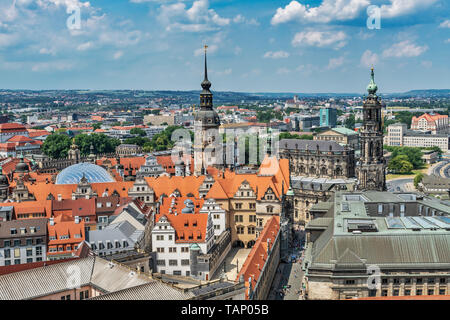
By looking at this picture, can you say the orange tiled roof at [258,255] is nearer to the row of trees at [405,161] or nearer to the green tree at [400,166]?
the green tree at [400,166]

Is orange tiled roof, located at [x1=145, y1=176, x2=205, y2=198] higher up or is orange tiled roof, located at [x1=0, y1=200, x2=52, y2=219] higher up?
orange tiled roof, located at [x1=145, y1=176, x2=205, y2=198]

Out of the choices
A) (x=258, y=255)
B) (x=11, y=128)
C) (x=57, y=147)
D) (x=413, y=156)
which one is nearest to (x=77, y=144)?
(x=57, y=147)

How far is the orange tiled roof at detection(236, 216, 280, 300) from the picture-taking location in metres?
43.6

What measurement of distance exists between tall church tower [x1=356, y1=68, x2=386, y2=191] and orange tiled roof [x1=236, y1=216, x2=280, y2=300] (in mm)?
20395

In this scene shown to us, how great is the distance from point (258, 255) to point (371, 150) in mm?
37249

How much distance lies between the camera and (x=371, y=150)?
7981 cm

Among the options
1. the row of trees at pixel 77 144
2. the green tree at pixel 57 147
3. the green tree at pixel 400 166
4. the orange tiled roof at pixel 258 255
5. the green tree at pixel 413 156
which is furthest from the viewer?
the green tree at pixel 413 156

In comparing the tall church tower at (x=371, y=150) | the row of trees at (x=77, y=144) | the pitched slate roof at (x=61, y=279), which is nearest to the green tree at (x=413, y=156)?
the tall church tower at (x=371, y=150)

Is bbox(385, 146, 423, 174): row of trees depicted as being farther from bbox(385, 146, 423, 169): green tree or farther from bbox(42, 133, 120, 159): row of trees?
bbox(42, 133, 120, 159): row of trees

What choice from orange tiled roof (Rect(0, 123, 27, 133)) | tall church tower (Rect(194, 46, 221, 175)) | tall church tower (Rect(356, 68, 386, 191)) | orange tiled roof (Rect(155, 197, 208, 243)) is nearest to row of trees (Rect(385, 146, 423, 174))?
tall church tower (Rect(356, 68, 386, 191))

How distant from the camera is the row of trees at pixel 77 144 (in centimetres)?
15538

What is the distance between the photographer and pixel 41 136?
7721 inches

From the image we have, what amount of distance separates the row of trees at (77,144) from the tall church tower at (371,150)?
329 ft
